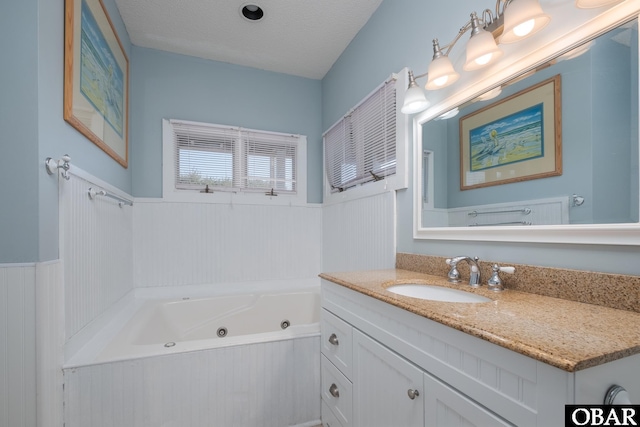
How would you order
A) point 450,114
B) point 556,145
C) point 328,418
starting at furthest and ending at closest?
point 328,418, point 450,114, point 556,145

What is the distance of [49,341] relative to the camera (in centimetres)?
111

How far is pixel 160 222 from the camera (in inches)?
94.8

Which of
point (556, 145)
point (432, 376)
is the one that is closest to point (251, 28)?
point (556, 145)

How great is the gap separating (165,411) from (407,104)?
6.30 feet

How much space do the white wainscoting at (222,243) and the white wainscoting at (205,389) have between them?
1.14m

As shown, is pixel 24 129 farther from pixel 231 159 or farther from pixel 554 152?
pixel 554 152

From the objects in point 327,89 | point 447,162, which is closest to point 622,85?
point 447,162

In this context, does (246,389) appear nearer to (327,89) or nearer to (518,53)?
(518,53)

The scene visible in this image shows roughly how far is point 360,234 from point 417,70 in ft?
3.74

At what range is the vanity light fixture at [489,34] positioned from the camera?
2.95ft

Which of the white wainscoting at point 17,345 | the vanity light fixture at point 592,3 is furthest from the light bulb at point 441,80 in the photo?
the white wainscoting at point 17,345

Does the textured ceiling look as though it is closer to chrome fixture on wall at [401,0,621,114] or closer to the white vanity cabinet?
chrome fixture on wall at [401,0,621,114]

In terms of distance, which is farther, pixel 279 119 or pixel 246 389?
pixel 279 119

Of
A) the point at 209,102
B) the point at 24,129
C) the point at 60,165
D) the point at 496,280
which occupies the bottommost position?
the point at 496,280
